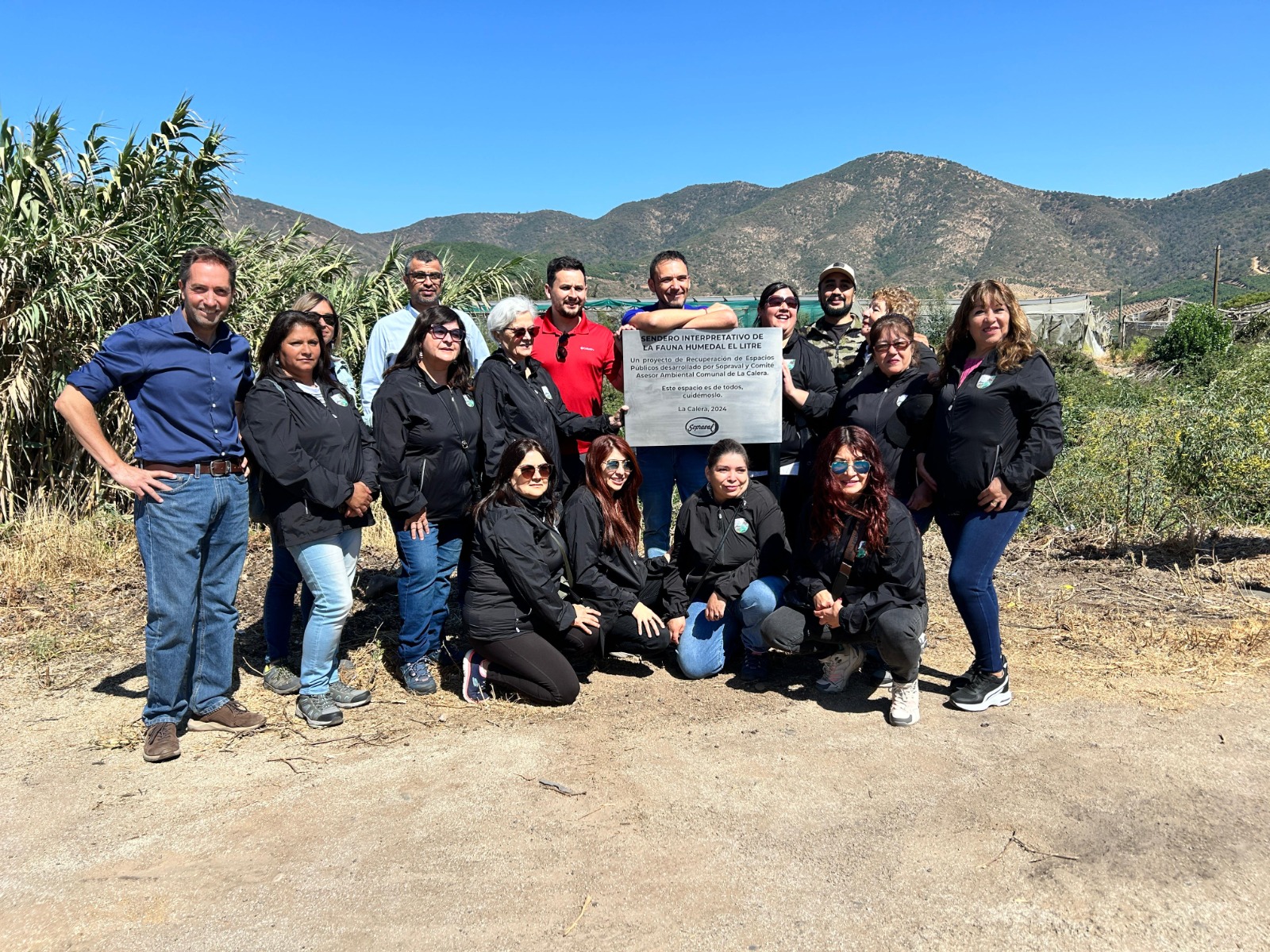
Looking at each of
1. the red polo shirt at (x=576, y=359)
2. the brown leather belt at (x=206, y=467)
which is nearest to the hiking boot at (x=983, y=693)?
the red polo shirt at (x=576, y=359)

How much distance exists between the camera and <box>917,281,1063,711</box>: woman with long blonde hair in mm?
3973

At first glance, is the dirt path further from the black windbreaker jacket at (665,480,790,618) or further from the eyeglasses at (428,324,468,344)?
the eyeglasses at (428,324,468,344)

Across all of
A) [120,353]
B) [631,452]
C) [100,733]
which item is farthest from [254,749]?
[631,452]

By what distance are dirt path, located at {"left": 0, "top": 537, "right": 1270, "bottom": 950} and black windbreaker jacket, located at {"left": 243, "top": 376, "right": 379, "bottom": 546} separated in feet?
3.22

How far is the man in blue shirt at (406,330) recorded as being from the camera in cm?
509

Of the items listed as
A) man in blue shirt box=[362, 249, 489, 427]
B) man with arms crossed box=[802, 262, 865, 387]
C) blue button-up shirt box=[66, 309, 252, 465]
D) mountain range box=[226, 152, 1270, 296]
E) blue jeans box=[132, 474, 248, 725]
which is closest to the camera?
blue button-up shirt box=[66, 309, 252, 465]

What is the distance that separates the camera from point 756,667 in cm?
475

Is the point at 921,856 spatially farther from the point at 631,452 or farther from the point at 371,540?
the point at 371,540

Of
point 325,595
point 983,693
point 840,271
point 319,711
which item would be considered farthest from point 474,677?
point 840,271

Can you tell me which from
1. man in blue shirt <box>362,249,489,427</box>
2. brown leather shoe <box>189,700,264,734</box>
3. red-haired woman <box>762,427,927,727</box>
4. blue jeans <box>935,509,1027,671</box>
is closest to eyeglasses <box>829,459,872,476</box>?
red-haired woman <box>762,427,927,727</box>

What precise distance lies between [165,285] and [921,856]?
25.2 feet

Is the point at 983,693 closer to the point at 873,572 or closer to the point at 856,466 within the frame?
the point at 873,572

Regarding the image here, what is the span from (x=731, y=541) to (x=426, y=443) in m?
1.60

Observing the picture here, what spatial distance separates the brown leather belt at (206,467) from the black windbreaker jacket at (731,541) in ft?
7.04
